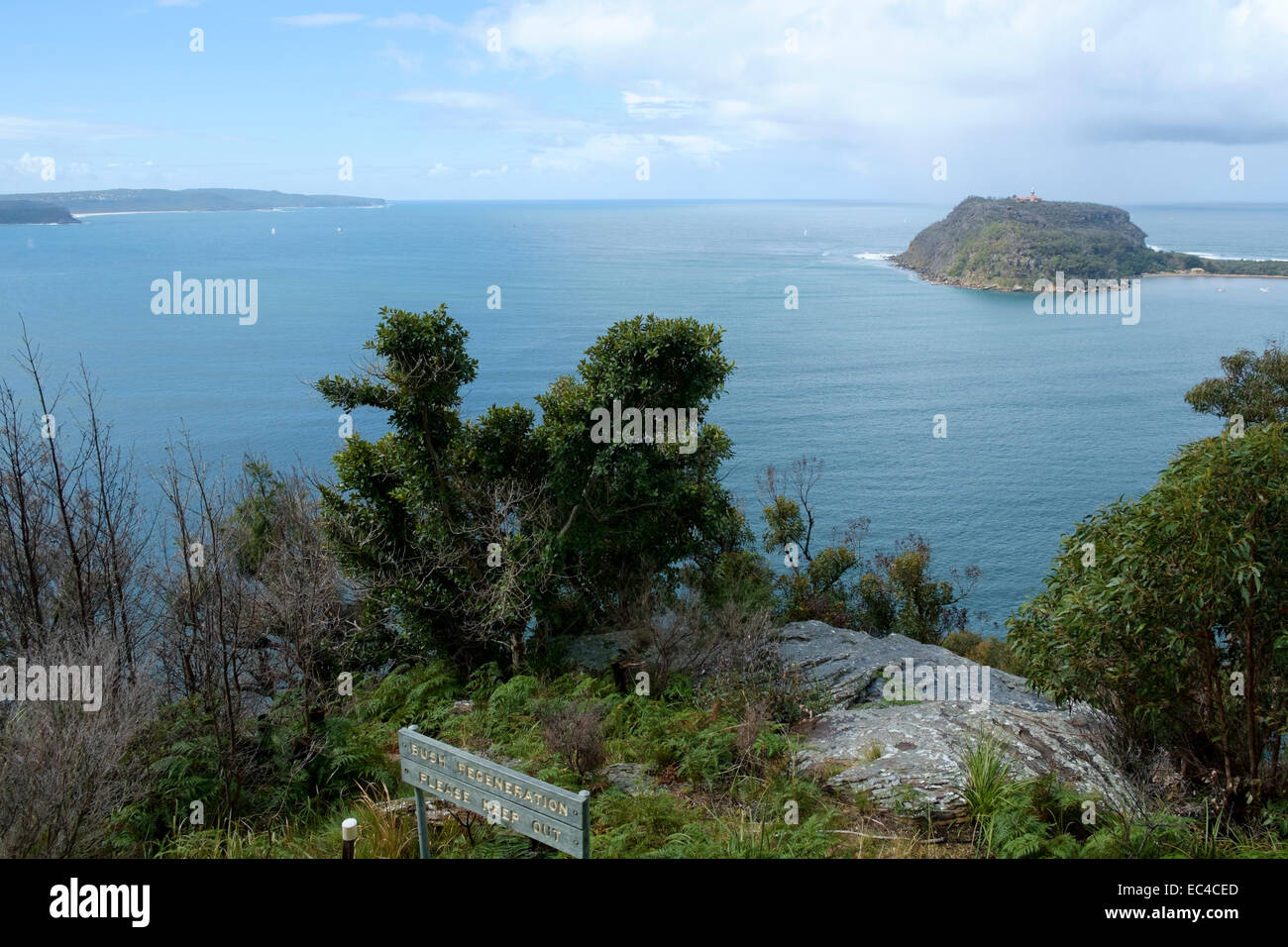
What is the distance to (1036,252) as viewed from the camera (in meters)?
140

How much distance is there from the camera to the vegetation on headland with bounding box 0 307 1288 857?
7953mm

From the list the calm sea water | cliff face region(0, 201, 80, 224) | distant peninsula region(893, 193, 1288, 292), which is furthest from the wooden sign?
cliff face region(0, 201, 80, 224)

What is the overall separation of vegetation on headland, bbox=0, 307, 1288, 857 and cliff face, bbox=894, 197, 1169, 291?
13389 centimetres

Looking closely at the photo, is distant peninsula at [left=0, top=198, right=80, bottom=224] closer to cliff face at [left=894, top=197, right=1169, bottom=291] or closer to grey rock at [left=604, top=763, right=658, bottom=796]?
cliff face at [left=894, top=197, right=1169, bottom=291]

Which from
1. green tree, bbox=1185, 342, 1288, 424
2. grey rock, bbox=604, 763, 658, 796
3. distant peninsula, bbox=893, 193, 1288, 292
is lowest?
grey rock, bbox=604, 763, 658, 796

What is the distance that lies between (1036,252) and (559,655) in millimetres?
142414

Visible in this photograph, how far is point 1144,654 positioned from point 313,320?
100145mm

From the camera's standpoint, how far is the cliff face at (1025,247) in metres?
138

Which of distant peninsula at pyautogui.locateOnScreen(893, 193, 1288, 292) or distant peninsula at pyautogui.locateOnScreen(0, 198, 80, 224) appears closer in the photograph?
distant peninsula at pyautogui.locateOnScreen(893, 193, 1288, 292)

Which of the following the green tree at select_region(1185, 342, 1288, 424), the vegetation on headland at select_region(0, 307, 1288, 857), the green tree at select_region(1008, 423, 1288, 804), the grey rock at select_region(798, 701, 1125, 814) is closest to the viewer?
the green tree at select_region(1008, 423, 1288, 804)

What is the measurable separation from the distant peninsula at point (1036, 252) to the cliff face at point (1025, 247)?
0.15 m

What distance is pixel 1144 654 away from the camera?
8.27m

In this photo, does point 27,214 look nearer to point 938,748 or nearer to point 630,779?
point 630,779
